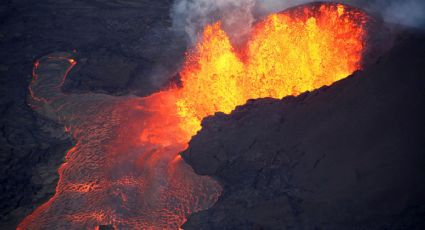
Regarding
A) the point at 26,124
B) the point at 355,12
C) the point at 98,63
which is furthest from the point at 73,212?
the point at 355,12

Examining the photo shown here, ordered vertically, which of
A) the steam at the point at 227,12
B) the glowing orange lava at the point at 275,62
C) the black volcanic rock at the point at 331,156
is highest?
the steam at the point at 227,12

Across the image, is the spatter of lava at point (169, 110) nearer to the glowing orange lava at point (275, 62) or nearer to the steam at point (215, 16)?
the glowing orange lava at point (275, 62)

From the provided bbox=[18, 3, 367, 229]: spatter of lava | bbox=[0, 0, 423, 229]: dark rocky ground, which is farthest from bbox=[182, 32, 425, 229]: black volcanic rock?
bbox=[18, 3, 367, 229]: spatter of lava

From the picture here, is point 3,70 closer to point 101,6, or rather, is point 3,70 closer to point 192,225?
point 101,6

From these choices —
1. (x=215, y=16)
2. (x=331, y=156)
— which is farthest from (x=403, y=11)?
(x=215, y=16)

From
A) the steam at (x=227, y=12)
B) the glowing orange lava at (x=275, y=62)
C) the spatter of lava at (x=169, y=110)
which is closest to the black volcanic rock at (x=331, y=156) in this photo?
the spatter of lava at (x=169, y=110)

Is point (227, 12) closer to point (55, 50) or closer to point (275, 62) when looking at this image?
point (275, 62)

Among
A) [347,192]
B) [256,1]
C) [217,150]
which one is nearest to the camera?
[347,192]
